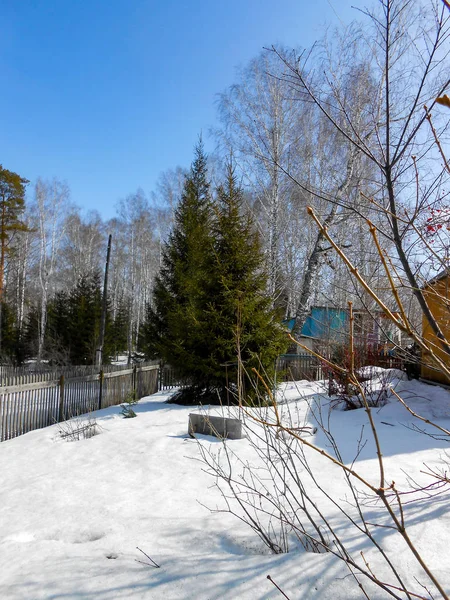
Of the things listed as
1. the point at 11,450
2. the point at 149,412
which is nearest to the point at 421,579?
the point at 11,450

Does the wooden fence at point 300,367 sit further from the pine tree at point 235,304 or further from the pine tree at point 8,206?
the pine tree at point 8,206

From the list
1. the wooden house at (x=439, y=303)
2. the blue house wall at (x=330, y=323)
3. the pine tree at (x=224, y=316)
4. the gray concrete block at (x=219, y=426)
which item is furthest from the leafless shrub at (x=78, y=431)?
the wooden house at (x=439, y=303)

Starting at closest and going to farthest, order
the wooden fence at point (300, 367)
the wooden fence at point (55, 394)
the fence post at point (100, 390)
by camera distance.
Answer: the wooden fence at point (55, 394) < the fence post at point (100, 390) < the wooden fence at point (300, 367)

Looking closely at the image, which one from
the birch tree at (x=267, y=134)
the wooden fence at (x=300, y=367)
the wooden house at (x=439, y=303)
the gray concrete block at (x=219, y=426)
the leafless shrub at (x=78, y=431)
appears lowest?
the leafless shrub at (x=78, y=431)

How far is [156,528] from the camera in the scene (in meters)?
3.04

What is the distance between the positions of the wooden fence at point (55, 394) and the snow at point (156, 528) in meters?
0.87

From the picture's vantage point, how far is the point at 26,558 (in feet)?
Answer: 8.96

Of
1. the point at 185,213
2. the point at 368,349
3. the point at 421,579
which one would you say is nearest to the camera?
the point at 421,579

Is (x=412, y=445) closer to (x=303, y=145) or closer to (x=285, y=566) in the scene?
(x=285, y=566)

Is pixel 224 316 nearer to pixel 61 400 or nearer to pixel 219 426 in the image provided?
pixel 219 426

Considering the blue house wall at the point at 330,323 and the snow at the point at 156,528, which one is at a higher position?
the blue house wall at the point at 330,323

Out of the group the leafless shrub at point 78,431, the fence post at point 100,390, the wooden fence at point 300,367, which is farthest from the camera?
the wooden fence at point 300,367

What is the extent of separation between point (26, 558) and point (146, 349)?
13.6 meters

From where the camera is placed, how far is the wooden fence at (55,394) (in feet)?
21.8
